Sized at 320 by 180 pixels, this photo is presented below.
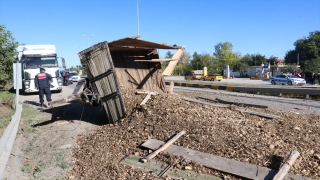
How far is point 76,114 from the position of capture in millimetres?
9898

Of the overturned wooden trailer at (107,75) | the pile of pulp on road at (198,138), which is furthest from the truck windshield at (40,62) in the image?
the pile of pulp on road at (198,138)

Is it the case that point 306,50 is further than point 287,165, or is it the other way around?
point 306,50

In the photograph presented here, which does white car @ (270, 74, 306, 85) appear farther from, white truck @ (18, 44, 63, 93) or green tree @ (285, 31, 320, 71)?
green tree @ (285, 31, 320, 71)

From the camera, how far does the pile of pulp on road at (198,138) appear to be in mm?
4922

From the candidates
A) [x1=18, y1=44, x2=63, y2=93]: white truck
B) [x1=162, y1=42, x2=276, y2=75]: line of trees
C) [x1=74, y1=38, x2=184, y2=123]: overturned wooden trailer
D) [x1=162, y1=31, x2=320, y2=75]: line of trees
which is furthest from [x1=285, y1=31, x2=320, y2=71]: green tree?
[x1=74, y1=38, x2=184, y2=123]: overturned wooden trailer

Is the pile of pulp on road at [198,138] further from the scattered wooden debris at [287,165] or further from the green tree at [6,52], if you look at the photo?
the green tree at [6,52]

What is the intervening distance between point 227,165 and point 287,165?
3.01ft

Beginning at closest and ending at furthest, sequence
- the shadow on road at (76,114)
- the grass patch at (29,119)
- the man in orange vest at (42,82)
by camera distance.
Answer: the grass patch at (29,119) → the shadow on road at (76,114) → the man in orange vest at (42,82)

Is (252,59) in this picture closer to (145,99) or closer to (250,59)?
(250,59)

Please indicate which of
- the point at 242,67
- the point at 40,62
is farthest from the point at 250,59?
the point at 40,62

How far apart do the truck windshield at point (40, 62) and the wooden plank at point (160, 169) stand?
15.5 meters

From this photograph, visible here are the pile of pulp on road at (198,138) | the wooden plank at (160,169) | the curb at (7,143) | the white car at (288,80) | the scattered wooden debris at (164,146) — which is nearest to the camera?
the wooden plank at (160,169)

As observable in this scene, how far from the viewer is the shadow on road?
887 cm

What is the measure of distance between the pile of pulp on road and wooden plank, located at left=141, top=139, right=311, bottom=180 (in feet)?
0.41
